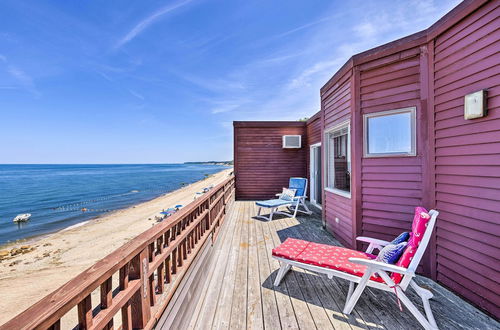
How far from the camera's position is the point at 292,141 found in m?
7.11

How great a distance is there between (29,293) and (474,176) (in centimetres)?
773

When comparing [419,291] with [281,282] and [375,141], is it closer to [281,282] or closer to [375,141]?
[281,282]

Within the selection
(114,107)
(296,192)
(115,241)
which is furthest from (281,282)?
(114,107)

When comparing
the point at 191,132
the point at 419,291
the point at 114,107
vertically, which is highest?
the point at 114,107

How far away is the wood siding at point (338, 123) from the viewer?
3246 mm

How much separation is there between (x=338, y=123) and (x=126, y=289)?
356 centimetres

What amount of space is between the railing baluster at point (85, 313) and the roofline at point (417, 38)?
3.47m

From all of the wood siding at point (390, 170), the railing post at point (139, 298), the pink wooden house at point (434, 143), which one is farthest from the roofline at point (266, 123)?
the railing post at point (139, 298)

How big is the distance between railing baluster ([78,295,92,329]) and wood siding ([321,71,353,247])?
125 inches

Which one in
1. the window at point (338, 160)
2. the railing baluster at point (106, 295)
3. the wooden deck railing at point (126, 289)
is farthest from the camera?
the window at point (338, 160)

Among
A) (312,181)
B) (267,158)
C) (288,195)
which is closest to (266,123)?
(267,158)

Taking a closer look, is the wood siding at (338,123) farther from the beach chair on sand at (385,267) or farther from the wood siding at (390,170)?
the beach chair on sand at (385,267)

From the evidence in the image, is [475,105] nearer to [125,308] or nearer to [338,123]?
[338,123]

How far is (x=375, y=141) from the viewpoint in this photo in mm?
2918
